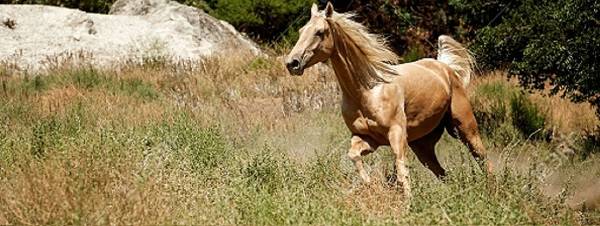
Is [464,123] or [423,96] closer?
[423,96]

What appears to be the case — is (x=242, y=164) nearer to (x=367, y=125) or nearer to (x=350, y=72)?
(x=367, y=125)

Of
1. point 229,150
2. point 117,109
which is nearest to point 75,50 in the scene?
point 117,109

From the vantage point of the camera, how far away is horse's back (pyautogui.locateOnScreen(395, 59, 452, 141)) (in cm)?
834

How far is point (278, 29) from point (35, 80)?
8.72 metres

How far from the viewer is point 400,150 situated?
25.4 feet

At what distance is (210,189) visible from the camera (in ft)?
22.5

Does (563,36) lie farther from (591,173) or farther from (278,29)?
(278,29)

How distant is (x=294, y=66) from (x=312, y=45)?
271 mm

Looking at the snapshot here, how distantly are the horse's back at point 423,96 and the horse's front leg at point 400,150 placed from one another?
1.50ft

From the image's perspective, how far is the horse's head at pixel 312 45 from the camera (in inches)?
301

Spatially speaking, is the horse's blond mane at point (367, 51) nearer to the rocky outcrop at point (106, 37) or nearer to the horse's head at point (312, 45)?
the horse's head at point (312, 45)

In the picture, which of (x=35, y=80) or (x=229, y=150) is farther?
(x=35, y=80)

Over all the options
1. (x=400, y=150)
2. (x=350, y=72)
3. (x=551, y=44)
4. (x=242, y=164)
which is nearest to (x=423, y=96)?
(x=350, y=72)

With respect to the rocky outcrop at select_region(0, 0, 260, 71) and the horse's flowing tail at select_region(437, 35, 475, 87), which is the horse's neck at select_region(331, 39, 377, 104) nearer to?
the horse's flowing tail at select_region(437, 35, 475, 87)
